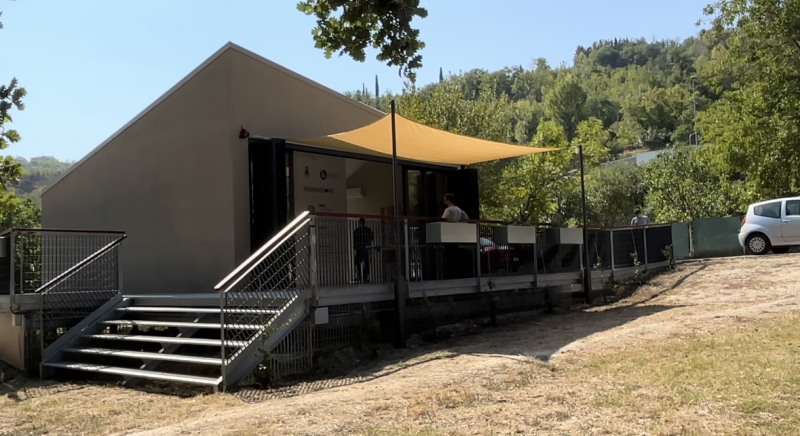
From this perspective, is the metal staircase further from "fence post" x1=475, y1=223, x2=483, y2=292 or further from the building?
"fence post" x1=475, y1=223, x2=483, y2=292

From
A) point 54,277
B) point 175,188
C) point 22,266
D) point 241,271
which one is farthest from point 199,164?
point 241,271

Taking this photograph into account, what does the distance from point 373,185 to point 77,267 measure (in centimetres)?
649

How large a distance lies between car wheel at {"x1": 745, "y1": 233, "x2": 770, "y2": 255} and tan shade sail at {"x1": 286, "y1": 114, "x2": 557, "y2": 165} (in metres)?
9.07

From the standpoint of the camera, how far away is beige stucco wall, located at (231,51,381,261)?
35.6 ft

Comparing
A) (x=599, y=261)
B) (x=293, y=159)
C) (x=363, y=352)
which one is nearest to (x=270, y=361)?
(x=363, y=352)

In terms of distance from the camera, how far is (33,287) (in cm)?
909

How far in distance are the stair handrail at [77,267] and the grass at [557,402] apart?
1.89 meters

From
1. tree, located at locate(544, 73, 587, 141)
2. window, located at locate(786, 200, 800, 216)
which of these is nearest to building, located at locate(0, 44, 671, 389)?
window, located at locate(786, 200, 800, 216)

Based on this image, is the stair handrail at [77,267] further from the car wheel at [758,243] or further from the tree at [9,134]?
the car wheel at [758,243]

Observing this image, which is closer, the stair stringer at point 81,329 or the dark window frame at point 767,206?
the stair stringer at point 81,329

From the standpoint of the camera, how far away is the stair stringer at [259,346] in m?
7.00

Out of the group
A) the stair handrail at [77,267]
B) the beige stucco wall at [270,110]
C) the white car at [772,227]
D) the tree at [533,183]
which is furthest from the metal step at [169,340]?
the tree at [533,183]

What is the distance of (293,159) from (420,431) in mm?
7413

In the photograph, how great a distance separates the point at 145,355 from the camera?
26.2 ft
